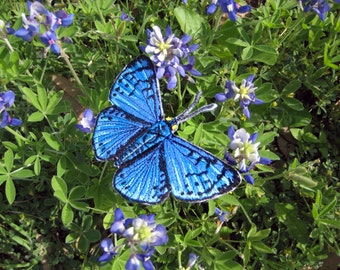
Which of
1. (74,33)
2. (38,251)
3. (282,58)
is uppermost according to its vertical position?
(74,33)

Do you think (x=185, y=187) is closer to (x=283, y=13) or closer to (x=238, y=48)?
(x=238, y=48)

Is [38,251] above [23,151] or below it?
below

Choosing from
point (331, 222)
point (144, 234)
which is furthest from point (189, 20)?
point (144, 234)

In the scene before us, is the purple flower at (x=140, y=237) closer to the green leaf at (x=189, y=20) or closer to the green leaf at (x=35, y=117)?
the green leaf at (x=35, y=117)

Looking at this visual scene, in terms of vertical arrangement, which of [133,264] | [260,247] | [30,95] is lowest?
[260,247]

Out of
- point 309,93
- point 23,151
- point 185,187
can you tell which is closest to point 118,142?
point 185,187

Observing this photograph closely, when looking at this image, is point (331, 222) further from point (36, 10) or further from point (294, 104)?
point (36, 10)
